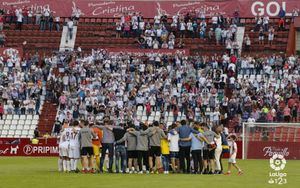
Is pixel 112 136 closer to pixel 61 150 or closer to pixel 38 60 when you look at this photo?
pixel 61 150

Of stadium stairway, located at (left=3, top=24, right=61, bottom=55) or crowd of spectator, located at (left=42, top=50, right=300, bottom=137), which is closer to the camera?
crowd of spectator, located at (left=42, top=50, right=300, bottom=137)

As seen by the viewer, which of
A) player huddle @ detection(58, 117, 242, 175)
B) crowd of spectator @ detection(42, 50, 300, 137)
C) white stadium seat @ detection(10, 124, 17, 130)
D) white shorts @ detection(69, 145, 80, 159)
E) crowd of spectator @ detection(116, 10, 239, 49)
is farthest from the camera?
crowd of spectator @ detection(116, 10, 239, 49)

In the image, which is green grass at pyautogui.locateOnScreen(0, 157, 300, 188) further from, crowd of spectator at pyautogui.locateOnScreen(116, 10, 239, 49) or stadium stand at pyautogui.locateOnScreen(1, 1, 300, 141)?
crowd of spectator at pyautogui.locateOnScreen(116, 10, 239, 49)

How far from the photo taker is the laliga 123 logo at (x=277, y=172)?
101 feet

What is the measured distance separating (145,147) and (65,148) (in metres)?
2.87

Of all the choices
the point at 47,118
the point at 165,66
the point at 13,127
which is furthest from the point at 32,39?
the point at 13,127

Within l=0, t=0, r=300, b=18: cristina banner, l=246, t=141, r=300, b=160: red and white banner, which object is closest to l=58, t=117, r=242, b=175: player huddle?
l=246, t=141, r=300, b=160: red and white banner

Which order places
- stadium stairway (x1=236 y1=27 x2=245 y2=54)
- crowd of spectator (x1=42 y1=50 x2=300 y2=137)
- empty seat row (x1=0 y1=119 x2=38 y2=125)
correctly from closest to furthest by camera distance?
crowd of spectator (x1=42 y1=50 x2=300 y2=137), empty seat row (x1=0 y1=119 x2=38 y2=125), stadium stairway (x1=236 y1=27 x2=245 y2=54)

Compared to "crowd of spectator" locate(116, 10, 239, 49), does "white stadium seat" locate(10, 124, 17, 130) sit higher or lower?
lower

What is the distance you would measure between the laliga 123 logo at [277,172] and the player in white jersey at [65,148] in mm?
7288

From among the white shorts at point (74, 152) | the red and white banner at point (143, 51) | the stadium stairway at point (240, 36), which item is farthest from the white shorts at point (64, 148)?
the stadium stairway at point (240, 36)

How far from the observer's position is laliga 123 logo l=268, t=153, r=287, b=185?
101 feet

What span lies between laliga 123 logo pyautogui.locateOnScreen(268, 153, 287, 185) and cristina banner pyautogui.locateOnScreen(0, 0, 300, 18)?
36.1 metres

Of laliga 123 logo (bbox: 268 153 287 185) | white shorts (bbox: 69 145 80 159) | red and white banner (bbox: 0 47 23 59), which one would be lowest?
laliga 123 logo (bbox: 268 153 287 185)
